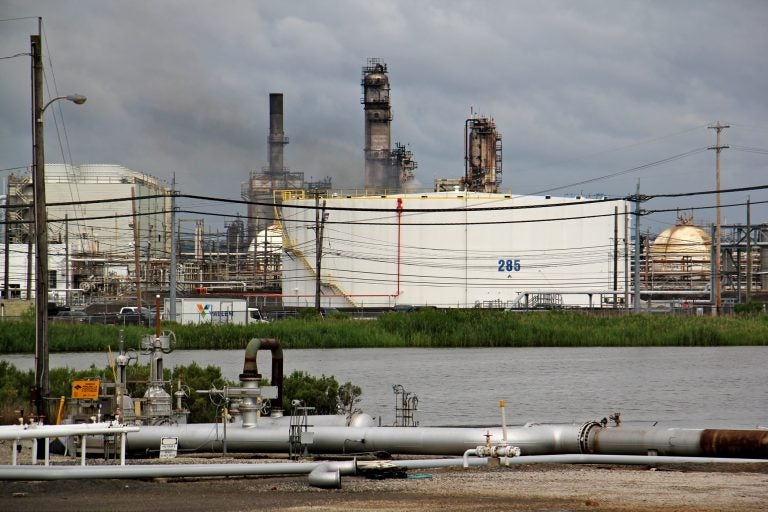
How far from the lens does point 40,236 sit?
81.5ft

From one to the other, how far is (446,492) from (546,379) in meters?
26.1

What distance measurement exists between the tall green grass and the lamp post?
28344mm

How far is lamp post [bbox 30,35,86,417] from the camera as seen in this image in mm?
24031

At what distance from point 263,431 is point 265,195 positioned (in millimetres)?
109634

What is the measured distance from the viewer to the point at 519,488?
1548 cm

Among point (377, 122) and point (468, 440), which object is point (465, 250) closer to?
point (377, 122)

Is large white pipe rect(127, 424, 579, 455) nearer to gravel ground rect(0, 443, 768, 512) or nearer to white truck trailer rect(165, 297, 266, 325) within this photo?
gravel ground rect(0, 443, 768, 512)

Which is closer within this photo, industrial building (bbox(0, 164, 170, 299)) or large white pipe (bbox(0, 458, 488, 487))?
large white pipe (bbox(0, 458, 488, 487))

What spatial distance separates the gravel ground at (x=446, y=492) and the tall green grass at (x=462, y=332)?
120 ft

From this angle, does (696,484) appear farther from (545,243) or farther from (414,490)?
(545,243)

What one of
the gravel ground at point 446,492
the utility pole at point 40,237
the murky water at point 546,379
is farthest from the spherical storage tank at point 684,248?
the gravel ground at point 446,492

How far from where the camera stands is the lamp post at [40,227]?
24031 millimetres

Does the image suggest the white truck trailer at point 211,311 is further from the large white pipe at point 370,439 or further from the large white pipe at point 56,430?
the large white pipe at point 56,430

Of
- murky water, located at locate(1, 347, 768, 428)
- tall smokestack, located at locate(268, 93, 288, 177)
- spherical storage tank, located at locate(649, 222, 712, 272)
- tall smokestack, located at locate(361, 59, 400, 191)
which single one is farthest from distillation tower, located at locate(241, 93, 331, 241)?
murky water, located at locate(1, 347, 768, 428)
